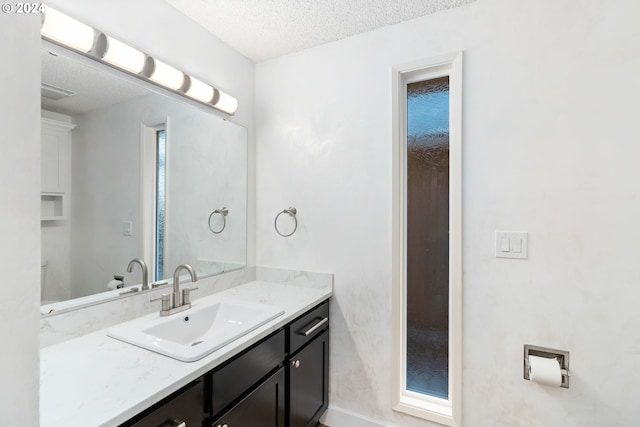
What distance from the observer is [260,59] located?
2.10 metres

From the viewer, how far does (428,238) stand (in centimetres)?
170

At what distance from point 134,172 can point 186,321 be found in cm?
75

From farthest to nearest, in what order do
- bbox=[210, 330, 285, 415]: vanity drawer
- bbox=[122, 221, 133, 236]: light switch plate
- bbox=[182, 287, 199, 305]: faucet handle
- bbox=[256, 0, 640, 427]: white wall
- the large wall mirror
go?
bbox=[182, 287, 199, 305]: faucet handle → bbox=[122, 221, 133, 236]: light switch plate → bbox=[256, 0, 640, 427]: white wall → the large wall mirror → bbox=[210, 330, 285, 415]: vanity drawer

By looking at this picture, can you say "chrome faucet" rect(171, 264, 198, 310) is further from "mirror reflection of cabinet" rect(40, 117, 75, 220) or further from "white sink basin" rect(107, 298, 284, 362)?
"mirror reflection of cabinet" rect(40, 117, 75, 220)

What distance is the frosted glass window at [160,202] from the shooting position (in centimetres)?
157

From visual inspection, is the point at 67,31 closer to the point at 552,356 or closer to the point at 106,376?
the point at 106,376

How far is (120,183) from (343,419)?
1.77m

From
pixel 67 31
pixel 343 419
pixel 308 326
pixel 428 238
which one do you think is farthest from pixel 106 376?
pixel 428 238

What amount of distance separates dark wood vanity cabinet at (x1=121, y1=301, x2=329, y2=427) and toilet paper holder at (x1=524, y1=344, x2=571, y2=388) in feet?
3.32

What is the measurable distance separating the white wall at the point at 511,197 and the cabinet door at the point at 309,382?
0.10m

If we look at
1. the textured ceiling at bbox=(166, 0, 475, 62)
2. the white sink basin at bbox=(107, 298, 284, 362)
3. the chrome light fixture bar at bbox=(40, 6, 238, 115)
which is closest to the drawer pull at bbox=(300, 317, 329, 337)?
the white sink basin at bbox=(107, 298, 284, 362)

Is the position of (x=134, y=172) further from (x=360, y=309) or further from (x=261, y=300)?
(x=360, y=309)

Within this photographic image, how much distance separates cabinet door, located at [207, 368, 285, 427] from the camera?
3.70 feet

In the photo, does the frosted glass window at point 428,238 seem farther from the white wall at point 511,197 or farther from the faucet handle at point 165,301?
the faucet handle at point 165,301
